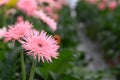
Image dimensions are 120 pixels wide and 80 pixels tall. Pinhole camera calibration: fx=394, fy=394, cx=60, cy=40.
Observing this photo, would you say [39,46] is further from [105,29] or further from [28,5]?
[105,29]

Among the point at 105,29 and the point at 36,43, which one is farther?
the point at 105,29

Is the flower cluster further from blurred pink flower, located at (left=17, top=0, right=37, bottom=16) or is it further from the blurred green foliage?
the blurred green foliage

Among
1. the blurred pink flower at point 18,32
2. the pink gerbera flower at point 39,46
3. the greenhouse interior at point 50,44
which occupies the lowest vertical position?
the pink gerbera flower at point 39,46

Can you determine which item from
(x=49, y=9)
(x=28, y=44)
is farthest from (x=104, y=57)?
(x=28, y=44)

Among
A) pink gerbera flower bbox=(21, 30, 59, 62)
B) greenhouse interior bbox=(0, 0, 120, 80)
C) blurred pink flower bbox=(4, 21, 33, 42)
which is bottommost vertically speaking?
pink gerbera flower bbox=(21, 30, 59, 62)

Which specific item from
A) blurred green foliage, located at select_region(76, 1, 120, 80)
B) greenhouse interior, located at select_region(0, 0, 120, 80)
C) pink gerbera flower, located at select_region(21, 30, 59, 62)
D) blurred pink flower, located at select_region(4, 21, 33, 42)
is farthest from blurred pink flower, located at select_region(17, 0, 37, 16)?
blurred green foliage, located at select_region(76, 1, 120, 80)

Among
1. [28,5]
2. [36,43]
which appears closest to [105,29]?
[28,5]

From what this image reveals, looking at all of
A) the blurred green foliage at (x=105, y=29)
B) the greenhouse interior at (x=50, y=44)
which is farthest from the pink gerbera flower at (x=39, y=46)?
the blurred green foliage at (x=105, y=29)

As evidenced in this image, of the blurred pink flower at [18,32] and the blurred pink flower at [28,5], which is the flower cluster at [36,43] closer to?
the blurred pink flower at [18,32]

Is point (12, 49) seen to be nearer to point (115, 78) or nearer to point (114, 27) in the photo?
point (115, 78)
